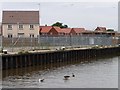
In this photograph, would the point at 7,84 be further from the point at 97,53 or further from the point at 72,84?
the point at 97,53

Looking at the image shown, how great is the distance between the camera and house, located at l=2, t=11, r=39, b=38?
94062mm

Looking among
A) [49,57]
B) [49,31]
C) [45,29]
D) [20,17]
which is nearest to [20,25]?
[20,17]

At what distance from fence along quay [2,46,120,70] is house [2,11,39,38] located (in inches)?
845

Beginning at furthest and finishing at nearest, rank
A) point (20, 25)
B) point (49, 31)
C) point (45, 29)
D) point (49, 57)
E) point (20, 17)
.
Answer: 1. point (45, 29)
2. point (49, 31)
3. point (20, 17)
4. point (20, 25)
5. point (49, 57)

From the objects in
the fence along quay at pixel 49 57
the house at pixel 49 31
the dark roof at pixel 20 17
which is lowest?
the fence along quay at pixel 49 57

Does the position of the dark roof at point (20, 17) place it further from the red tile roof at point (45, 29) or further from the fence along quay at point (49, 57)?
the fence along quay at point (49, 57)

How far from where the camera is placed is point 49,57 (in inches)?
2160

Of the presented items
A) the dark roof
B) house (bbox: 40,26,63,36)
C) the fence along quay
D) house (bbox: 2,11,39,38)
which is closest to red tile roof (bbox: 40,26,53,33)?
house (bbox: 40,26,63,36)

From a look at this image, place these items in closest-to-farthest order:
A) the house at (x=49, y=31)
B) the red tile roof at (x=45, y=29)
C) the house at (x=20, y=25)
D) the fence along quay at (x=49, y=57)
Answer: the fence along quay at (x=49, y=57)
the house at (x=20, y=25)
the house at (x=49, y=31)
the red tile roof at (x=45, y=29)

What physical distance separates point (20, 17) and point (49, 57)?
44.0m

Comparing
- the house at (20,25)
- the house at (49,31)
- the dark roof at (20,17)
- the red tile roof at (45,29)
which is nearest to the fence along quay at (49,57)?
the house at (20,25)

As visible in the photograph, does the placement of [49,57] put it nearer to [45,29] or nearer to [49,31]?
[49,31]

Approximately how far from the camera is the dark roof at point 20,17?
313 feet

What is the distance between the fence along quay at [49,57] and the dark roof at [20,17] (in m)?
23.3
